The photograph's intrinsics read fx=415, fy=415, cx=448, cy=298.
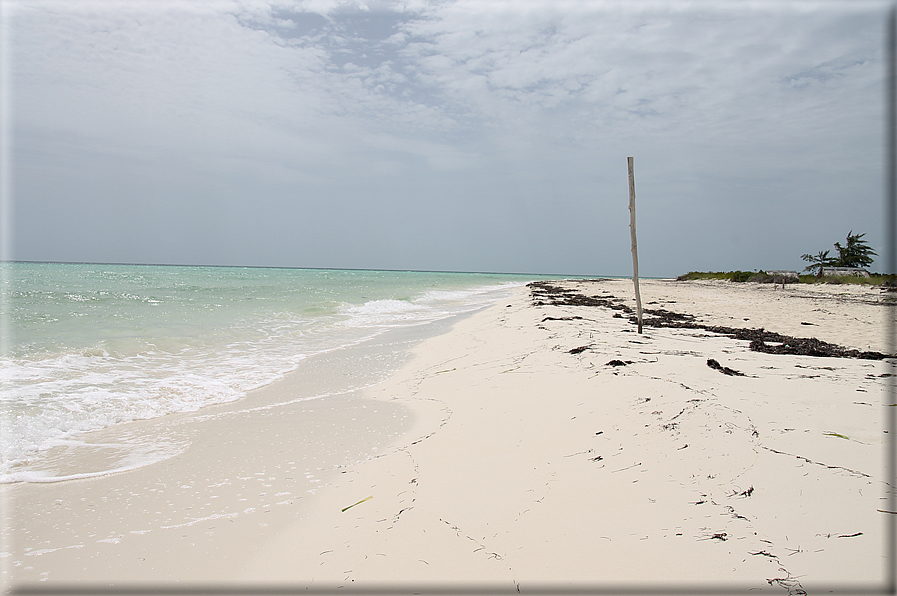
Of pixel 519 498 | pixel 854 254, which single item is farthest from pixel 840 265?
pixel 519 498

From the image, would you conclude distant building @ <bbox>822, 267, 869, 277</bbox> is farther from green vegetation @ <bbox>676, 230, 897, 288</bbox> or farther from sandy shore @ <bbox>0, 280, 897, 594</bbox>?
sandy shore @ <bbox>0, 280, 897, 594</bbox>

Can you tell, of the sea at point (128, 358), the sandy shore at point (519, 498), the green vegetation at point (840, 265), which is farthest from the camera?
the green vegetation at point (840, 265)

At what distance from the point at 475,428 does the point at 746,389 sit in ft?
8.83

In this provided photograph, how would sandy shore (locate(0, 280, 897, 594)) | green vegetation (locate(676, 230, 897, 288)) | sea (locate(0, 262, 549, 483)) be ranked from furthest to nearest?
green vegetation (locate(676, 230, 897, 288)) < sea (locate(0, 262, 549, 483)) < sandy shore (locate(0, 280, 897, 594))

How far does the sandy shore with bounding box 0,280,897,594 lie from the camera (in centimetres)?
188

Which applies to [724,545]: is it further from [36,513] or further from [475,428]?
[36,513]

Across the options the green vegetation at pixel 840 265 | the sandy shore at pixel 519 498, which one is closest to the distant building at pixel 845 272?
the green vegetation at pixel 840 265

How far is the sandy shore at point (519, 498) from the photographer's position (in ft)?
6.17

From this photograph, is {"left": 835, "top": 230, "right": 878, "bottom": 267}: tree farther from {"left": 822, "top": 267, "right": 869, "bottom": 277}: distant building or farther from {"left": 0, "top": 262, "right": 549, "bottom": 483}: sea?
{"left": 0, "top": 262, "right": 549, "bottom": 483}: sea

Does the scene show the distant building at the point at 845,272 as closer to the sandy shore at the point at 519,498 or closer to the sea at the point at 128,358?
the sea at the point at 128,358

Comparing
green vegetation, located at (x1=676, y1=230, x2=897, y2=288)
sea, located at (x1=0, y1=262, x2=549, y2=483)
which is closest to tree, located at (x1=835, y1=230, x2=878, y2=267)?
green vegetation, located at (x1=676, y1=230, x2=897, y2=288)

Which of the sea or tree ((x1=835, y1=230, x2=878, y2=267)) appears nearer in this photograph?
the sea

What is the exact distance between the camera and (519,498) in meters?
2.51

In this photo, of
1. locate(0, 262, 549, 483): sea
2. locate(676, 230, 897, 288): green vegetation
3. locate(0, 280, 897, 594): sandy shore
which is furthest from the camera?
locate(676, 230, 897, 288): green vegetation
